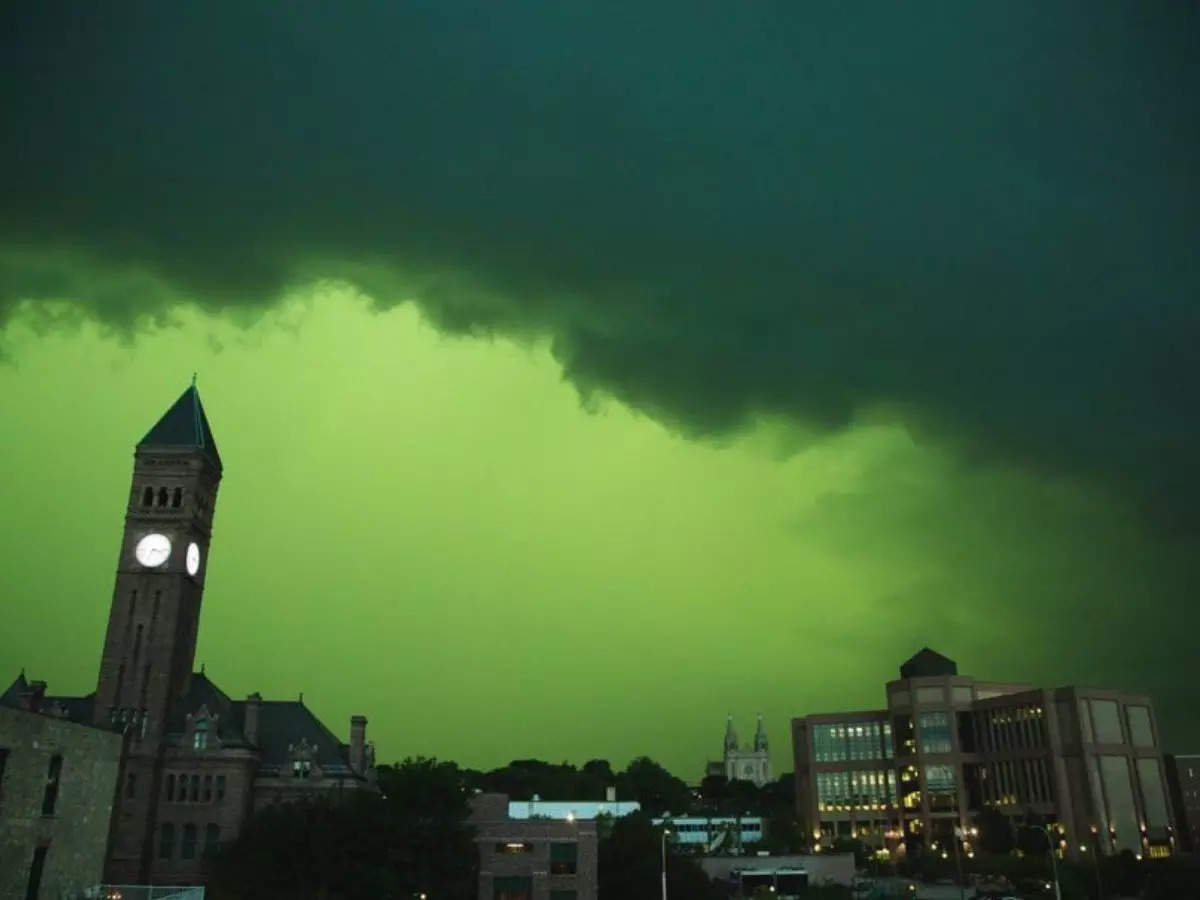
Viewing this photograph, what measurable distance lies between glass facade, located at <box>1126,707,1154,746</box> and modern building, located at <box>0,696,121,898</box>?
166 m

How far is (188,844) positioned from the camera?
301ft

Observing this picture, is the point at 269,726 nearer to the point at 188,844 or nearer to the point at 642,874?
the point at 188,844

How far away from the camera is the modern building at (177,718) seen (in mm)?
92125

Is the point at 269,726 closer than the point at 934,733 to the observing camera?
Yes

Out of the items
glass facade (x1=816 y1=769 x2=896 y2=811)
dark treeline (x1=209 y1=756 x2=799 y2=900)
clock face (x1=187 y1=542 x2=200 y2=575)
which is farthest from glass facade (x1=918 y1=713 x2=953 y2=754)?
clock face (x1=187 y1=542 x2=200 y2=575)

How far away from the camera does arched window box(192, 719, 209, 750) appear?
95375 millimetres

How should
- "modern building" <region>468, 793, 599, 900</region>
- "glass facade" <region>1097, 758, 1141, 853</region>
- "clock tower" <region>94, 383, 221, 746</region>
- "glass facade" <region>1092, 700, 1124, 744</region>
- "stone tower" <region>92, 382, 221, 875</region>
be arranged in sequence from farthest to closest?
"glass facade" <region>1092, 700, 1124, 744</region>, "glass facade" <region>1097, 758, 1141, 853</region>, "clock tower" <region>94, 383, 221, 746</region>, "stone tower" <region>92, 382, 221, 875</region>, "modern building" <region>468, 793, 599, 900</region>

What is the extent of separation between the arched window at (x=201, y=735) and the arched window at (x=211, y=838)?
7245 millimetres

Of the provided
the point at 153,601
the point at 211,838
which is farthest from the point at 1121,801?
the point at 153,601

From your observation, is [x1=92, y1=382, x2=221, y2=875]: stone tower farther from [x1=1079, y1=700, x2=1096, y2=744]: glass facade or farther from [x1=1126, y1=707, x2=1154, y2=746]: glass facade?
[x1=1126, y1=707, x2=1154, y2=746]: glass facade

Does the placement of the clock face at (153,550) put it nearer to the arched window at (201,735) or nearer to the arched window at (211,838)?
the arched window at (201,735)

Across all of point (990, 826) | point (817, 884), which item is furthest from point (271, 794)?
point (990, 826)

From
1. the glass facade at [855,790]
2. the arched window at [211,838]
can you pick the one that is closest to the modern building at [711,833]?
the glass facade at [855,790]

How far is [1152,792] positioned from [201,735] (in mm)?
149764
